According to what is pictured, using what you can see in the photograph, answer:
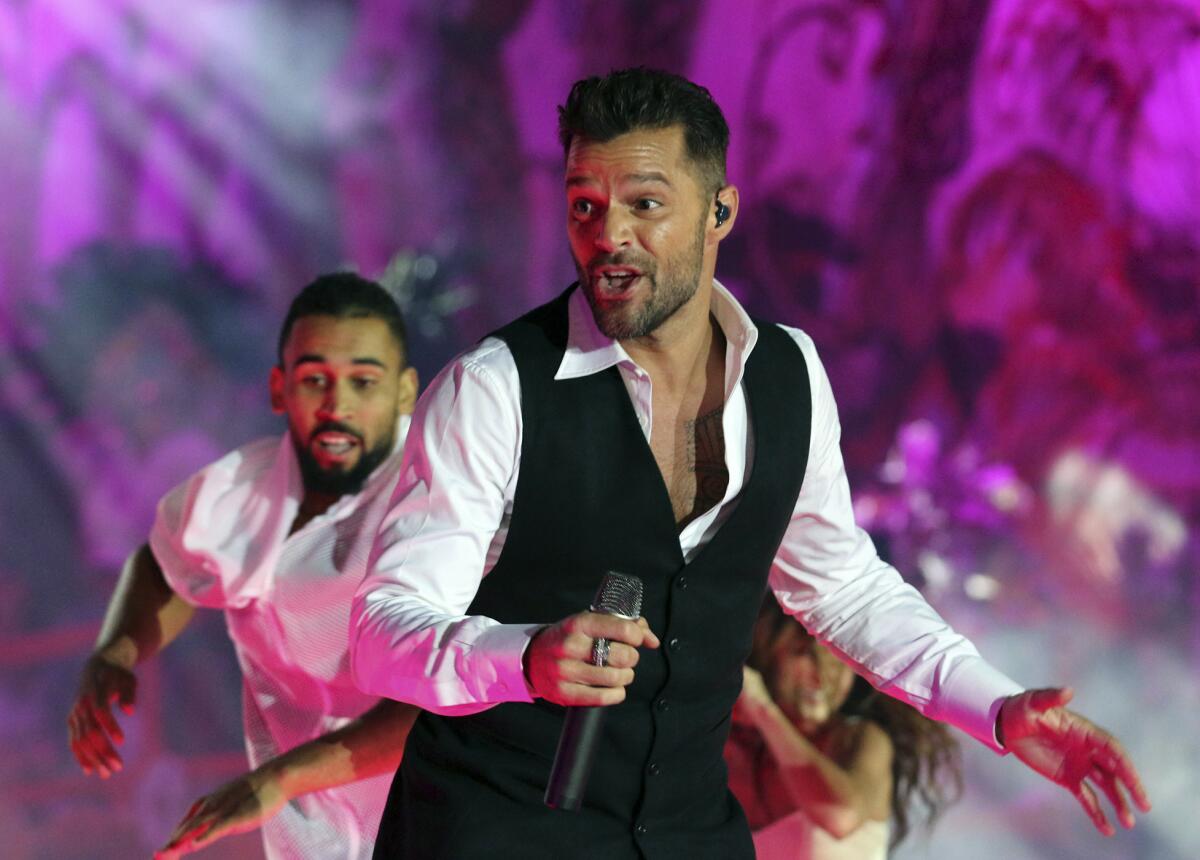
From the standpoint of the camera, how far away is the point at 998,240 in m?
4.50

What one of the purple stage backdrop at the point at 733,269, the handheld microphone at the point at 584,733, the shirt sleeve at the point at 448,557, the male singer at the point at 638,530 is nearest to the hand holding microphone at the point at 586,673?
the handheld microphone at the point at 584,733

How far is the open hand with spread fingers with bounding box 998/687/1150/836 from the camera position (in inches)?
72.9

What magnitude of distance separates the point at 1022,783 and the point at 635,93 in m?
3.18

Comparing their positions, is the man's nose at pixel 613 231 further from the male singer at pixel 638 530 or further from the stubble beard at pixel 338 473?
the stubble beard at pixel 338 473

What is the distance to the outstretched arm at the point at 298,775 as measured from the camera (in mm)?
2572

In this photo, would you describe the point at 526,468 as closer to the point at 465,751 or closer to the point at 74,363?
the point at 465,751

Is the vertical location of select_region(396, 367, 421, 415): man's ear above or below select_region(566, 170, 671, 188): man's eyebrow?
below

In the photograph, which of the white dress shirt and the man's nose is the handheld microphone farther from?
the man's nose

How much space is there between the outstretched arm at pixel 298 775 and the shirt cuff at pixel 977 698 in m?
1.13

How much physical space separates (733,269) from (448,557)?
287 centimetres

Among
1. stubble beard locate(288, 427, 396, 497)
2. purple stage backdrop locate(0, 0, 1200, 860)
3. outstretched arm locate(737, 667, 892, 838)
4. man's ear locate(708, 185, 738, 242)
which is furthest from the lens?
purple stage backdrop locate(0, 0, 1200, 860)

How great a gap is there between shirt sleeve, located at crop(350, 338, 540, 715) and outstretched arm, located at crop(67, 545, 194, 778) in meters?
1.37

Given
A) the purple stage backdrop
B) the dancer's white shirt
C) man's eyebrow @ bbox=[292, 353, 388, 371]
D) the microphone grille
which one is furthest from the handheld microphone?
the purple stage backdrop

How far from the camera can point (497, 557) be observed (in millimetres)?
2059
